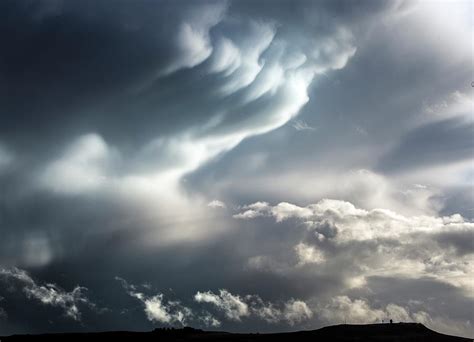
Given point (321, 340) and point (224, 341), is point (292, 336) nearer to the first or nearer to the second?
point (321, 340)

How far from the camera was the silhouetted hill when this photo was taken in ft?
437

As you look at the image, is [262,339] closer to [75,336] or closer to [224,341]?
[224,341]

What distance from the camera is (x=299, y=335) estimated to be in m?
137

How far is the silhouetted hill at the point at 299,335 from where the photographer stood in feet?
437

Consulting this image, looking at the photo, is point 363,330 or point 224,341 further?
point 363,330

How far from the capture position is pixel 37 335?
443ft

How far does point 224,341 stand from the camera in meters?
129

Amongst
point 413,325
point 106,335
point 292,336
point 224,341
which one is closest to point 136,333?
point 106,335

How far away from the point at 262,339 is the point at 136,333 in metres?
29.8

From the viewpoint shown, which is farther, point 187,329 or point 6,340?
point 187,329

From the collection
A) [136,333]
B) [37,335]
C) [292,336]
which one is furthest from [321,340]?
[37,335]

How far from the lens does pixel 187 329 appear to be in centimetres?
14200

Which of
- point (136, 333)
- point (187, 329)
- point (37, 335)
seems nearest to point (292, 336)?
point (187, 329)

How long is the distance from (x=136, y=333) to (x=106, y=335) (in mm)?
6901
